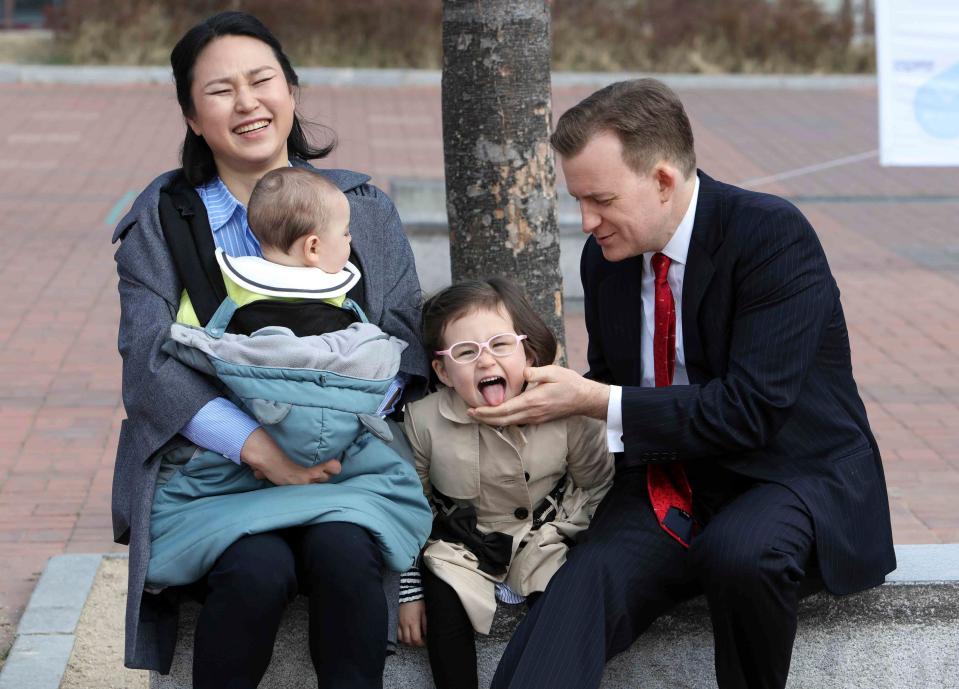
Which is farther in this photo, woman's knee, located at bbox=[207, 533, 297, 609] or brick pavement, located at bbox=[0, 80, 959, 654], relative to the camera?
brick pavement, located at bbox=[0, 80, 959, 654]

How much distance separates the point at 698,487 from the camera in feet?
10.3

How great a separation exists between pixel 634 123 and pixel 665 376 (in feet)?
2.03

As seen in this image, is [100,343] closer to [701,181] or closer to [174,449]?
[174,449]

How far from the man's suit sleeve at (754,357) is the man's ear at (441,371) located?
0.43m

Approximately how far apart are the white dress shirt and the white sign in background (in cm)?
550

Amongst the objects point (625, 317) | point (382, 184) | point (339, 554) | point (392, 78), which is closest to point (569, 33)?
point (392, 78)

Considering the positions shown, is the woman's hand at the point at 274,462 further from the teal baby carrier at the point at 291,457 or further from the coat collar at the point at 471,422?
the coat collar at the point at 471,422

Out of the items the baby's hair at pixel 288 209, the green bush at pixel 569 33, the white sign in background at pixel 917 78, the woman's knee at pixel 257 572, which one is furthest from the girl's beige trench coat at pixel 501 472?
the green bush at pixel 569 33

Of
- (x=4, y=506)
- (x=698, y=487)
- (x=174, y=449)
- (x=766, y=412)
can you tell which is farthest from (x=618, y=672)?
(x=4, y=506)

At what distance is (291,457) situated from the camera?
9.40ft

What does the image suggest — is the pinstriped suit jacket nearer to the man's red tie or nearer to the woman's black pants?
the man's red tie

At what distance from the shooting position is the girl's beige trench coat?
10.0 ft

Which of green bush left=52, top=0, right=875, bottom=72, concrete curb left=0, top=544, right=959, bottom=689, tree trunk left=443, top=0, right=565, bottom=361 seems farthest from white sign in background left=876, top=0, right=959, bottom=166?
green bush left=52, top=0, right=875, bottom=72

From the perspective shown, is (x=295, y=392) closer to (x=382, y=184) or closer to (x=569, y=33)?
(x=382, y=184)
